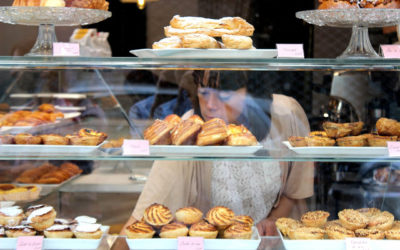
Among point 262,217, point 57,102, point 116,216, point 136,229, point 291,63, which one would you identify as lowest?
point 116,216

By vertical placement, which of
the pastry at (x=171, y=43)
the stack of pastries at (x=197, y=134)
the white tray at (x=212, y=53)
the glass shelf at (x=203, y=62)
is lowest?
the stack of pastries at (x=197, y=134)

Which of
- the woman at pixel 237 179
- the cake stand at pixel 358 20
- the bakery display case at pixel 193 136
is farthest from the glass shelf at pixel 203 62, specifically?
the woman at pixel 237 179

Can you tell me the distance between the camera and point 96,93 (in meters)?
2.74

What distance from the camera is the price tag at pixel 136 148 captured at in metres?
1.60

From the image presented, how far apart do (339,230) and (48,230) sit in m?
1.04

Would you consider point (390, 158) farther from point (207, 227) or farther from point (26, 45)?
point (26, 45)

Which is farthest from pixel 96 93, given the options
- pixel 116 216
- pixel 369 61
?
pixel 369 61

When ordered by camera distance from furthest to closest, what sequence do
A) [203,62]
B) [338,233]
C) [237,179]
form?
[237,179], [338,233], [203,62]

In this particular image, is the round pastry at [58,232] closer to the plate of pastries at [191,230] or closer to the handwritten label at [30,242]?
the handwritten label at [30,242]

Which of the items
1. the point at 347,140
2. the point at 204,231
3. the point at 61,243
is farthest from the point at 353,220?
the point at 61,243

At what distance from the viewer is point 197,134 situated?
1663mm

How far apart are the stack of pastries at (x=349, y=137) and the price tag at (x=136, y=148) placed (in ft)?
1.74

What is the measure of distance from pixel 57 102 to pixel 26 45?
378mm

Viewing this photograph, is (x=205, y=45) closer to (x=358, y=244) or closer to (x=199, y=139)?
(x=199, y=139)
